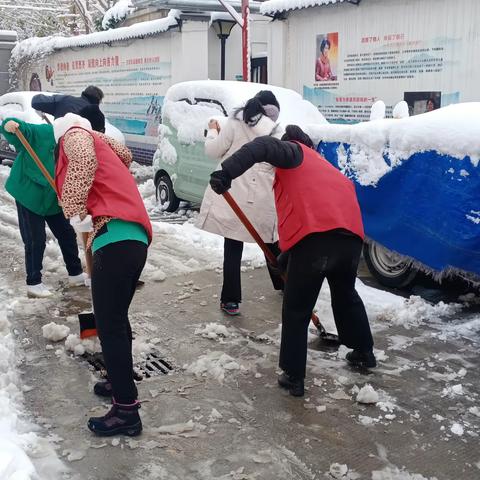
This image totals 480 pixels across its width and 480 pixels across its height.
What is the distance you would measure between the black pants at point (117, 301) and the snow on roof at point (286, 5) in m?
8.61

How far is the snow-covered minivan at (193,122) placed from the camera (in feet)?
27.7

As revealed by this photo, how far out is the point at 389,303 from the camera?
5.27 meters

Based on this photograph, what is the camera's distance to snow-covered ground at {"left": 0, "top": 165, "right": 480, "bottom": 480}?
3088mm

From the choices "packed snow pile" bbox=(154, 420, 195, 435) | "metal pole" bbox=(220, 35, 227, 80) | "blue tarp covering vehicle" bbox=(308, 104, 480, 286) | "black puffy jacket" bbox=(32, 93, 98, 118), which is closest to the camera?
"packed snow pile" bbox=(154, 420, 195, 435)

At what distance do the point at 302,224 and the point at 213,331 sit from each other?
142cm

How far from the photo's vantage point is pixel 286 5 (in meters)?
11.6

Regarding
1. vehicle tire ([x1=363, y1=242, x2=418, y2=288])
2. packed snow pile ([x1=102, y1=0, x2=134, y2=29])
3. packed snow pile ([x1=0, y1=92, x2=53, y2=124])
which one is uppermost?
packed snow pile ([x1=102, y1=0, x2=134, y2=29])

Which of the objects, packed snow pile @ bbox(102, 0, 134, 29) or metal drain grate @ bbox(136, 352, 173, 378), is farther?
packed snow pile @ bbox(102, 0, 134, 29)

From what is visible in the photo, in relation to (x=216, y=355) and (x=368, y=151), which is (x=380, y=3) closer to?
(x=368, y=151)

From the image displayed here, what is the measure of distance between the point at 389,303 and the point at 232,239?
1.44 meters

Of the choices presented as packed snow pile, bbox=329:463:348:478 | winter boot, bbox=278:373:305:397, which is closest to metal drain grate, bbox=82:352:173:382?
winter boot, bbox=278:373:305:397

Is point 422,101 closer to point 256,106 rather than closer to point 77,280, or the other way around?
point 256,106

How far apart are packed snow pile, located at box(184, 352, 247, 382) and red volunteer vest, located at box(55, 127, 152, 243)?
3.61ft

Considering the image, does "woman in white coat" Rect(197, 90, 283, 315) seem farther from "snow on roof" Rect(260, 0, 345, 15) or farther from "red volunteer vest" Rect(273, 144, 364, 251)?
"snow on roof" Rect(260, 0, 345, 15)
